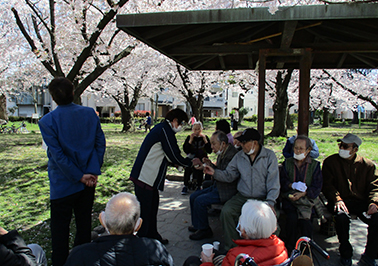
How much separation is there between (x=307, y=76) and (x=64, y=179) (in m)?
3.96

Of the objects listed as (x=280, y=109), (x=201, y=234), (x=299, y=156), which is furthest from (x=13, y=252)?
(x=280, y=109)

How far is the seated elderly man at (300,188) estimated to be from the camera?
12.0ft

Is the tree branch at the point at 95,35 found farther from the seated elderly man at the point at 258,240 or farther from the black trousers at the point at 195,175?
the seated elderly man at the point at 258,240

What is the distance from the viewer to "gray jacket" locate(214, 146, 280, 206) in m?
3.58

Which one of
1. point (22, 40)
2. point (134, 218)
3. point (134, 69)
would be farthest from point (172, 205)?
point (134, 69)

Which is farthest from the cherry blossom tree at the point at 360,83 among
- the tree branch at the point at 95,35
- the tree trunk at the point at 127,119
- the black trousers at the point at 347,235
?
the black trousers at the point at 347,235

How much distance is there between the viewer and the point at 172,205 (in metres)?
→ 5.90

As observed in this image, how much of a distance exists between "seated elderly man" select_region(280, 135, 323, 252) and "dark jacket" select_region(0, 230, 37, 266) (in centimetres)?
287

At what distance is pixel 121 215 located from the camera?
79.1 inches

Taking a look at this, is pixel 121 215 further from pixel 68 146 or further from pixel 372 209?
pixel 372 209

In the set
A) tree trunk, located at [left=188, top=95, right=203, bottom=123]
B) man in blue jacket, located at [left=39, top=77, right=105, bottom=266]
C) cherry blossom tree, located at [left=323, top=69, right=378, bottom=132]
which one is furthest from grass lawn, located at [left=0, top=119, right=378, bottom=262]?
cherry blossom tree, located at [left=323, top=69, right=378, bottom=132]

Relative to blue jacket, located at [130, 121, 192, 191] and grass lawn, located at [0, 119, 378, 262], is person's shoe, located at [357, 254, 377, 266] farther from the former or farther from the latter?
grass lawn, located at [0, 119, 378, 262]

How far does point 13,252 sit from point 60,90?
151 centimetres

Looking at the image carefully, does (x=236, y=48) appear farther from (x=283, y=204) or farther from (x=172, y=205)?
(x=172, y=205)
